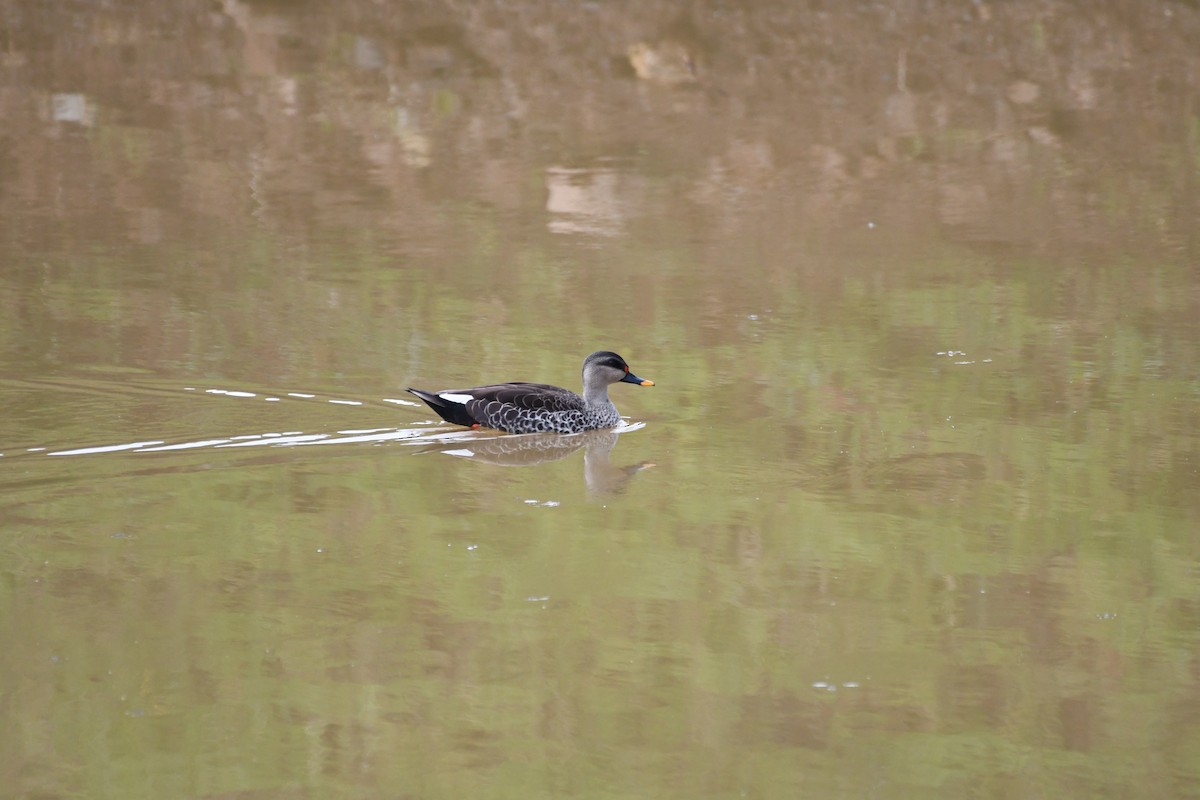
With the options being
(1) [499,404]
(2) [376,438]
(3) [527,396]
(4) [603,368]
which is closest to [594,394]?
(4) [603,368]

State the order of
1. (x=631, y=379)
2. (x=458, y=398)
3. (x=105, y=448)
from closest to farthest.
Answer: (x=105, y=448)
(x=458, y=398)
(x=631, y=379)

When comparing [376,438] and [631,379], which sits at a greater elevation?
[631,379]

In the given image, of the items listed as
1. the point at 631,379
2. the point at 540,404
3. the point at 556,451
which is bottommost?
the point at 556,451

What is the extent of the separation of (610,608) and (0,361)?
486 centimetres

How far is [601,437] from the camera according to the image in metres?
9.45

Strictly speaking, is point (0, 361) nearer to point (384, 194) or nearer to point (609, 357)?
point (609, 357)

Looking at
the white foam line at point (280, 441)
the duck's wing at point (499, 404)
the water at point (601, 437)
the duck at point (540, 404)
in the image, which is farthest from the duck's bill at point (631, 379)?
the white foam line at point (280, 441)

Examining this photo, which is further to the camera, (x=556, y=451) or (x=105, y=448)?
(x=556, y=451)

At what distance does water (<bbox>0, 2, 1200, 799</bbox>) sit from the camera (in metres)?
5.85

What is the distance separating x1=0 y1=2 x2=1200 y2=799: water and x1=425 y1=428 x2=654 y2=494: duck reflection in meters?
0.05

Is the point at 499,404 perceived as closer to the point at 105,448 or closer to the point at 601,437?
the point at 601,437

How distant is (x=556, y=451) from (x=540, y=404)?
28 centimetres

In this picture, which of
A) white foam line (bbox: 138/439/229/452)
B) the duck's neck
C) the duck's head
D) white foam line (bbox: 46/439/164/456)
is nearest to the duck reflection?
the duck's neck

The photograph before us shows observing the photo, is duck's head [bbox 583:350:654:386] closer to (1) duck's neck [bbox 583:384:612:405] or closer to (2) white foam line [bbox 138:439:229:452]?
(1) duck's neck [bbox 583:384:612:405]
